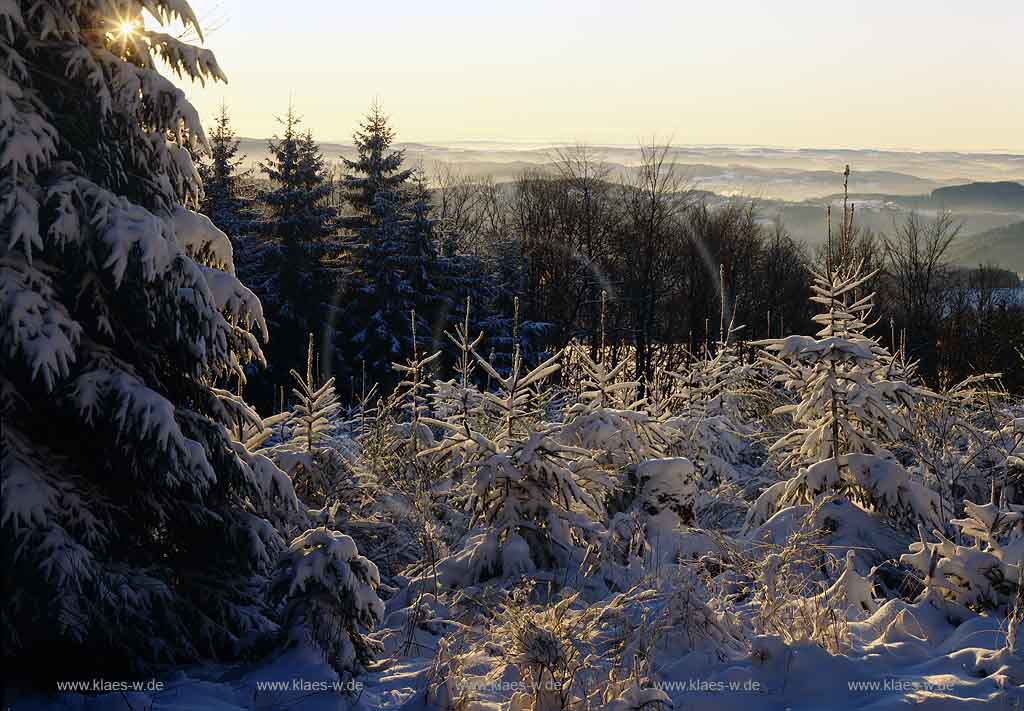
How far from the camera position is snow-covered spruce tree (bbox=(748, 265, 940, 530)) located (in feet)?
24.7

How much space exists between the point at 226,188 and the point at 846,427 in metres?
32.3

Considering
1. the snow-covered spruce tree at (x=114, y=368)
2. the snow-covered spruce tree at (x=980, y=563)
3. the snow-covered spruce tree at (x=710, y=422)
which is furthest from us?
the snow-covered spruce tree at (x=710, y=422)

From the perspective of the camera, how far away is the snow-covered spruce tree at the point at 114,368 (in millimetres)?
4613

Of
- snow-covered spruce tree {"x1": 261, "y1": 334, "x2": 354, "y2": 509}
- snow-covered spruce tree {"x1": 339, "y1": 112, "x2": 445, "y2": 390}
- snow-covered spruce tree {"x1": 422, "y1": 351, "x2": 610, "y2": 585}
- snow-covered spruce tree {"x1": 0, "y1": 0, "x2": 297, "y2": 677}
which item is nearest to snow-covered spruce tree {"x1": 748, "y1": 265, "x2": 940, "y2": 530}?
snow-covered spruce tree {"x1": 422, "y1": 351, "x2": 610, "y2": 585}

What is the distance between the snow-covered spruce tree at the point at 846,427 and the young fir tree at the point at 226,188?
29134 mm

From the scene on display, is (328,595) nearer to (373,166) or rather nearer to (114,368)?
(114,368)

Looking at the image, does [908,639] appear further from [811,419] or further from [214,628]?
[214,628]

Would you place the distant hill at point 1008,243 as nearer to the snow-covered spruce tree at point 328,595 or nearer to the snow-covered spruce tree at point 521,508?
the snow-covered spruce tree at point 521,508

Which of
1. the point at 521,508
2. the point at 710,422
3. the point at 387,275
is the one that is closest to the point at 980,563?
the point at 521,508

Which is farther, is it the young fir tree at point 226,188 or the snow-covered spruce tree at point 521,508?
the young fir tree at point 226,188

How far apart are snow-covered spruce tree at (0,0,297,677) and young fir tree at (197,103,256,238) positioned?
95.4ft

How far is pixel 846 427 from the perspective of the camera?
7879mm

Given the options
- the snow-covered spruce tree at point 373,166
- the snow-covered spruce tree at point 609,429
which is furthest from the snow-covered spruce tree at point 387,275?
the snow-covered spruce tree at point 609,429

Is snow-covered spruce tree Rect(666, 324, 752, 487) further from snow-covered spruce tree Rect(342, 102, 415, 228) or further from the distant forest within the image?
snow-covered spruce tree Rect(342, 102, 415, 228)
